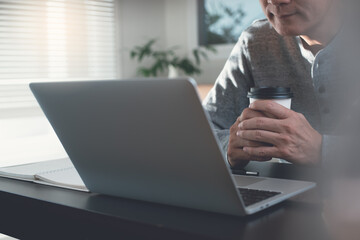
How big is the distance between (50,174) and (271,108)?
43 centimetres

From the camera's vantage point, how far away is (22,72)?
13.0ft

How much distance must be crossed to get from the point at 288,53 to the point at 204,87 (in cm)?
221

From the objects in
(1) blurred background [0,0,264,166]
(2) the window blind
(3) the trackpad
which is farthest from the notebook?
(2) the window blind

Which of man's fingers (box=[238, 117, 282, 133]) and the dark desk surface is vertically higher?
man's fingers (box=[238, 117, 282, 133])

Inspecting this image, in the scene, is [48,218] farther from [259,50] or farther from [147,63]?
[147,63]

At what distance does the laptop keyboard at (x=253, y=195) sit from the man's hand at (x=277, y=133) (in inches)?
9.3

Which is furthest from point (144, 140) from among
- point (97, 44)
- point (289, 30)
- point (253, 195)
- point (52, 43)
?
point (97, 44)

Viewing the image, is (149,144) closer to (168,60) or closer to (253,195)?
(253,195)

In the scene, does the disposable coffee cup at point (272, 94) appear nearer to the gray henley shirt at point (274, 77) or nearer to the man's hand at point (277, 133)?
the man's hand at point (277, 133)

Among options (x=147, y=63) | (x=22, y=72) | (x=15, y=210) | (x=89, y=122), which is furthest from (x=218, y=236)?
(x=147, y=63)

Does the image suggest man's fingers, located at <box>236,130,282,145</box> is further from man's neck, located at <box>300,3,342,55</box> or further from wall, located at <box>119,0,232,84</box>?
wall, located at <box>119,0,232,84</box>

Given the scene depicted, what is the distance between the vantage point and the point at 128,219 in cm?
57

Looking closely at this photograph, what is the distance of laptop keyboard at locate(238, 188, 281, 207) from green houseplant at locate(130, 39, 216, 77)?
11.7 ft

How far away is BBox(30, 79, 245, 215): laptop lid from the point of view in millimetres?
513
